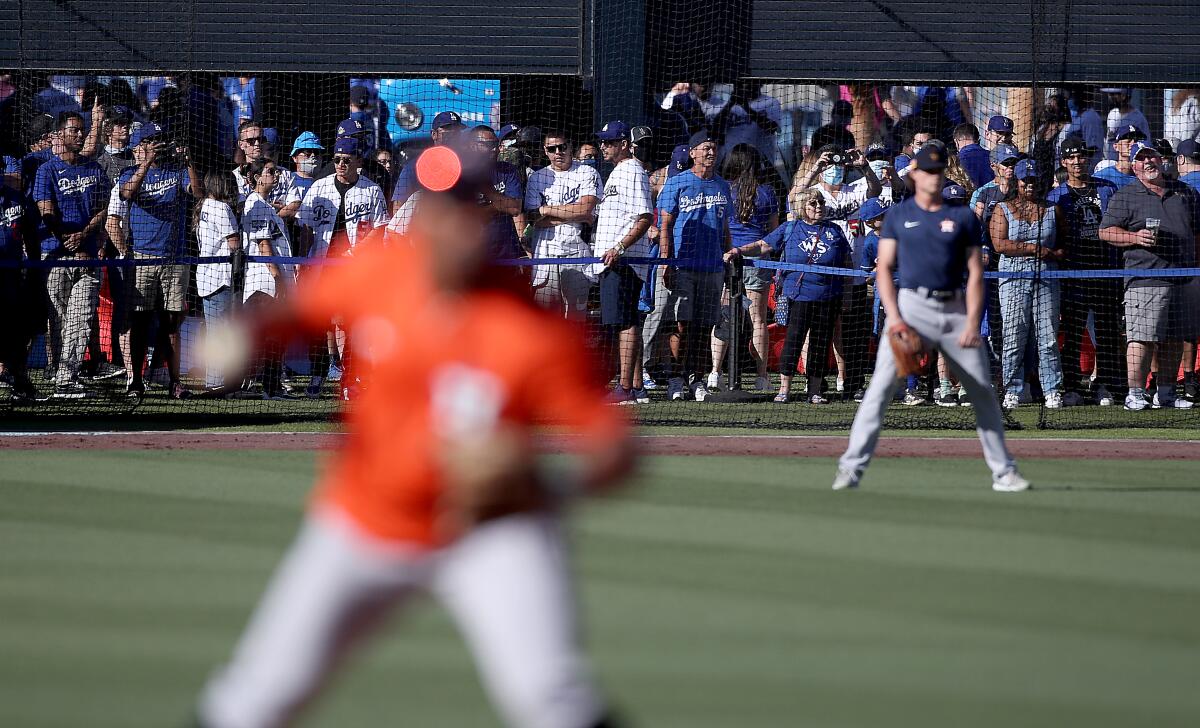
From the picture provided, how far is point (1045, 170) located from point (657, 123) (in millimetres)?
5013

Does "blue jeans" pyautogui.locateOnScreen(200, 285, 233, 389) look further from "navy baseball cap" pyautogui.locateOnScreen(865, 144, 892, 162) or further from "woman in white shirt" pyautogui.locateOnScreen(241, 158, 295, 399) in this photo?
"navy baseball cap" pyautogui.locateOnScreen(865, 144, 892, 162)

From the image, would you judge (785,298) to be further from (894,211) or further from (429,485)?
(429,485)

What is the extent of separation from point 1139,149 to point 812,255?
361cm

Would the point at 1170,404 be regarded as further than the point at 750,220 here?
No

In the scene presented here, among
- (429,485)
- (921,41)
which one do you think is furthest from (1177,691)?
(921,41)

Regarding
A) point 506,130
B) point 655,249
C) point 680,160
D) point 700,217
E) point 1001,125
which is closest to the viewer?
point 700,217

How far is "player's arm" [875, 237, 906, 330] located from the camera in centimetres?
1027

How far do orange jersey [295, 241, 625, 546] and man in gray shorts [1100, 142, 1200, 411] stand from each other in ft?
45.3

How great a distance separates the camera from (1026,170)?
16.2 meters

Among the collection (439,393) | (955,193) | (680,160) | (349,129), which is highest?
(349,129)

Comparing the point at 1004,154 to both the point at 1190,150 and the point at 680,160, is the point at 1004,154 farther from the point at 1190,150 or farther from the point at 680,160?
the point at 680,160

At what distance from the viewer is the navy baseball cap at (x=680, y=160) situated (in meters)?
17.5

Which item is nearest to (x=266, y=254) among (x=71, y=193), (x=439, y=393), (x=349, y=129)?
(x=349, y=129)

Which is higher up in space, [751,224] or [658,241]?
[751,224]
